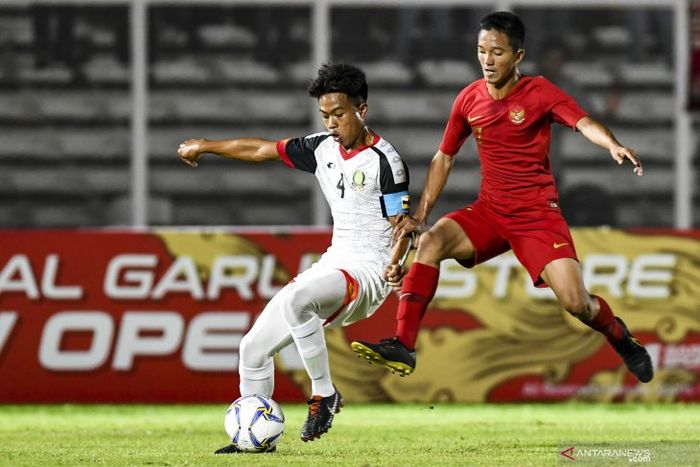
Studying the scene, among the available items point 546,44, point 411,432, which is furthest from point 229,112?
point 411,432

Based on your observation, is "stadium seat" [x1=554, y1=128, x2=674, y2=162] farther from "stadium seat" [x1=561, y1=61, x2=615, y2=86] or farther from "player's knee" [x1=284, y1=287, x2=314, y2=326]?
"player's knee" [x1=284, y1=287, x2=314, y2=326]

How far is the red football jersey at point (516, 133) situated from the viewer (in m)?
8.53

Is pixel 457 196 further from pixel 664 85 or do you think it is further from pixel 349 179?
pixel 349 179

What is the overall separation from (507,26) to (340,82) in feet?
3.02

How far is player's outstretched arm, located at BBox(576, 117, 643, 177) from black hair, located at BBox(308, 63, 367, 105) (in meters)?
1.14

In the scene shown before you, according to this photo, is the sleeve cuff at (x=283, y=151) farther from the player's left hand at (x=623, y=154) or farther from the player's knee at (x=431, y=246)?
the player's left hand at (x=623, y=154)

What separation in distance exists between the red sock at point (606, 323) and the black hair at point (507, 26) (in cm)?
146

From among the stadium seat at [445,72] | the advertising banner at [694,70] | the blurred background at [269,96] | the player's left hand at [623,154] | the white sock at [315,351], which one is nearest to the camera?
the player's left hand at [623,154]

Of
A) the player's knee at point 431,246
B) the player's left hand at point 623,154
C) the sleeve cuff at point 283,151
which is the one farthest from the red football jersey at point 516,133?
the sleeve cuff at point 283,151

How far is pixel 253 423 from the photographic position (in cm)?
826

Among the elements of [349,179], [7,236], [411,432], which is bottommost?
[411,432]

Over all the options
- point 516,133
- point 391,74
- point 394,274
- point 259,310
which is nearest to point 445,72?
point 391,74

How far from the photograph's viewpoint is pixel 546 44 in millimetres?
15125

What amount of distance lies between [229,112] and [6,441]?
613 cm
